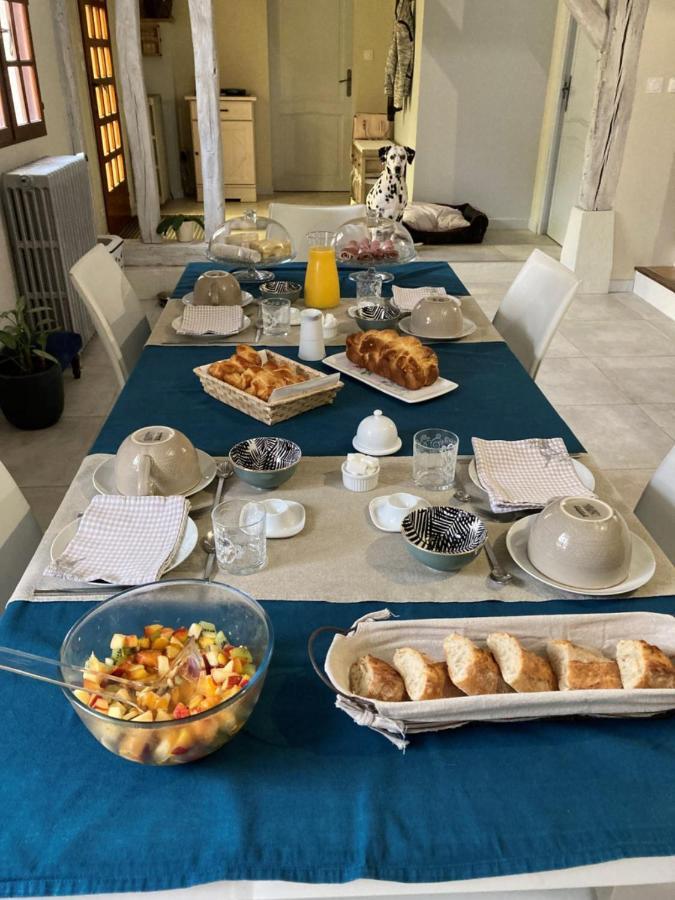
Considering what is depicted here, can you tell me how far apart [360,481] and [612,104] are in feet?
12.7

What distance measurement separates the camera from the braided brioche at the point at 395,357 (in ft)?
5.42

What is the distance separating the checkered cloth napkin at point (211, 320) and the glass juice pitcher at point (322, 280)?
248 millimetres

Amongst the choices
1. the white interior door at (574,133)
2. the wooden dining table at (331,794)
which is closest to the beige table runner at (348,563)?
the wooden dining table at (331,794)

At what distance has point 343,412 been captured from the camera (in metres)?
1.59

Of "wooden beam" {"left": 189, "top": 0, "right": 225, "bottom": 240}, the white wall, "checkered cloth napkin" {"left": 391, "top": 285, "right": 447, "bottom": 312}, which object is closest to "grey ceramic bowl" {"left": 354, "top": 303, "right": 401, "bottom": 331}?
"checkered cloth napkin" {"left": 391, "top": 285, "right": 447, "bottom": 312}

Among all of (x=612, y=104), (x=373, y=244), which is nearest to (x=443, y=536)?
(x=373, y=244)

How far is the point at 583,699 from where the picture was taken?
2.67 feet

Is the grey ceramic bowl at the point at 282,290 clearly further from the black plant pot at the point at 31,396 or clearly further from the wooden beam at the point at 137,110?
the wooden beam at the point at 137,110

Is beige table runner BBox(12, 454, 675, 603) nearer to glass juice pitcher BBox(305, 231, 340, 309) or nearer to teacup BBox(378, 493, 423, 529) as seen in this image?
teacup BBox(378, 493, 423, 529)

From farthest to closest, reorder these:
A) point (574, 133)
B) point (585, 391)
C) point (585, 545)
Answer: point (574, 133) → point (585, 391) → point (585, 545)

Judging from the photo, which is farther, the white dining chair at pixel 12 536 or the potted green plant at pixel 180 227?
the potted green plant at pixel 180 227

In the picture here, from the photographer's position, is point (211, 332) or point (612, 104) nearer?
point (211, 332)

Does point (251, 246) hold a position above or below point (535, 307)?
above

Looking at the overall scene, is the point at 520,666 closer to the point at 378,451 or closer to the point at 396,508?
the point at 396,508
